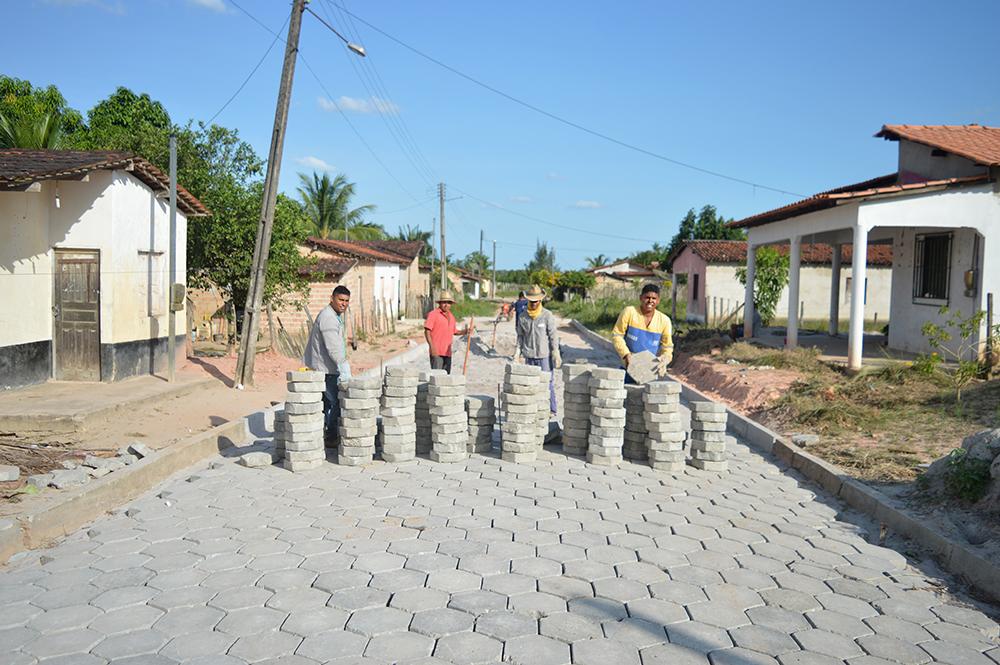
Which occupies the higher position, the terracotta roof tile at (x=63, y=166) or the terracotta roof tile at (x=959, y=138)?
the terracotta roof tile at (x=959, y=138)

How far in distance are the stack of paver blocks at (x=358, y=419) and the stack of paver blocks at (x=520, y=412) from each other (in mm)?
1318

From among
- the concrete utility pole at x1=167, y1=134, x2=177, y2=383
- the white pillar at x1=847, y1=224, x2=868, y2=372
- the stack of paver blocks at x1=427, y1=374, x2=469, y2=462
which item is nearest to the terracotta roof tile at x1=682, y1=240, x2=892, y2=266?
the white pillar at x1=847, y1=224, x2=868, y2=372

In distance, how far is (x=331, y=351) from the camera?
7.68 m

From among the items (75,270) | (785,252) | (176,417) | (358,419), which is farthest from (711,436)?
(785,252)

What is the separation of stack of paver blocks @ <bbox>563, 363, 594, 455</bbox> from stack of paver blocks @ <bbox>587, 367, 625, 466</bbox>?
14cm

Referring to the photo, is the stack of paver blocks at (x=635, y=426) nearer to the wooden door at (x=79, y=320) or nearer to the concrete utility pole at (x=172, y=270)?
the concrete utility pole at (x=172, y=270)

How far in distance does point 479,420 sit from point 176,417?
431 cm

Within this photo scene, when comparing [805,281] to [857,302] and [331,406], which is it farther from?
[331,406]

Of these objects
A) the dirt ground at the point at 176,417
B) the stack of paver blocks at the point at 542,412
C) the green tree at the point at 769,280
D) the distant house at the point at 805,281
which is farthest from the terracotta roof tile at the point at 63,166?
the distant house at the point at 805,281

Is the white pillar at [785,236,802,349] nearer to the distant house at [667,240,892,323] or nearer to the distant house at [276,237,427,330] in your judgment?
the distant house at [276,237,427,330]

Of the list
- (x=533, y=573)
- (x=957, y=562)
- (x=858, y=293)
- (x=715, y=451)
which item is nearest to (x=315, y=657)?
(x=533, y=573)

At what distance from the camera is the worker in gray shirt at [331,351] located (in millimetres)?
7723

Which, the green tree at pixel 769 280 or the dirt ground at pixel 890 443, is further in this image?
the green tree at pixel 769 280

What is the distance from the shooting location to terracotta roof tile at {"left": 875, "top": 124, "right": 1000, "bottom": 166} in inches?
484
